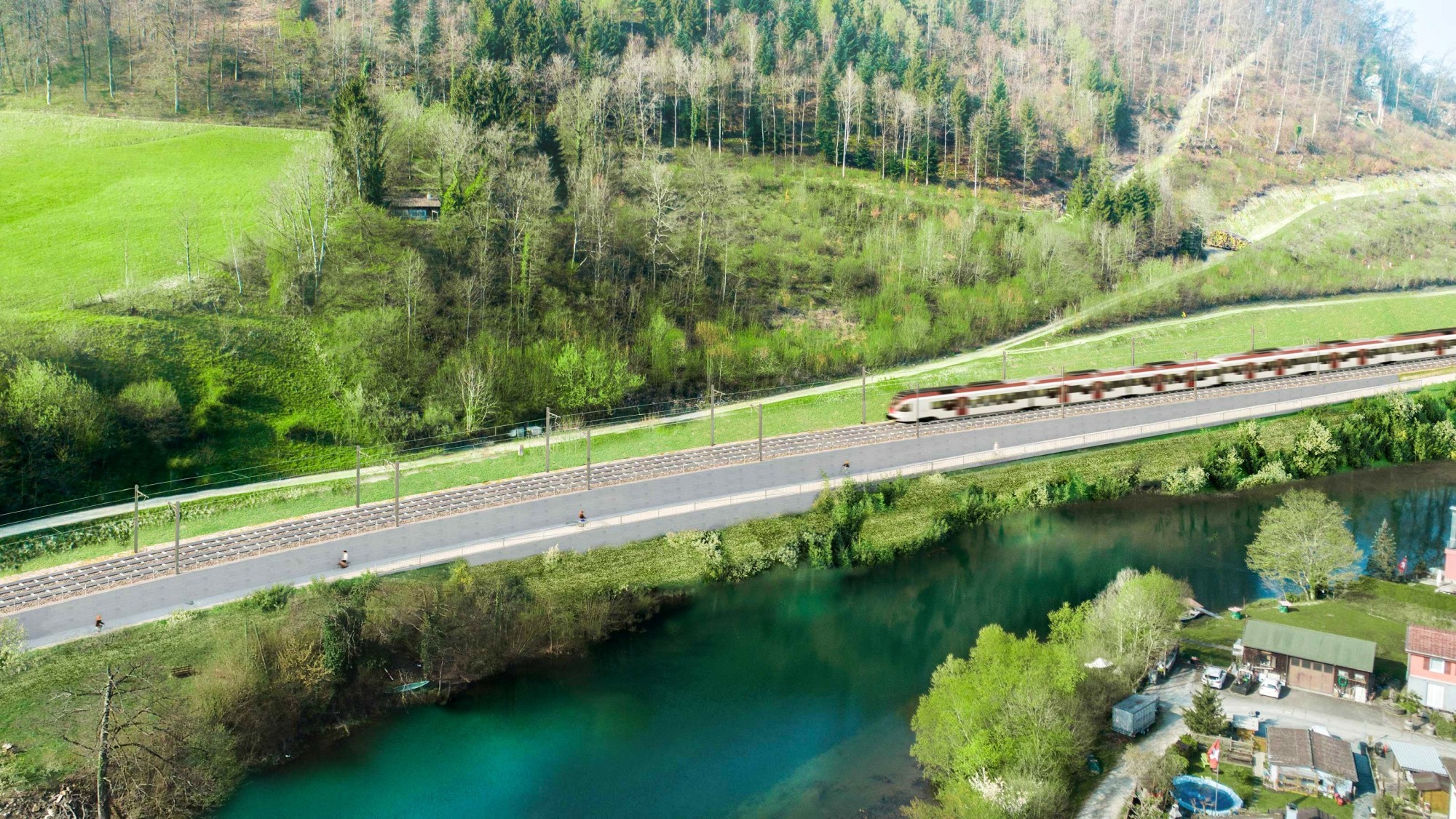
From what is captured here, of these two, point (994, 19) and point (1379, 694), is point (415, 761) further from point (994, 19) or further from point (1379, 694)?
point (994, 19)

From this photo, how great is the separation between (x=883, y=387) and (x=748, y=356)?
770 centimetres

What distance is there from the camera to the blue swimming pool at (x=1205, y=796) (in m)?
23.8

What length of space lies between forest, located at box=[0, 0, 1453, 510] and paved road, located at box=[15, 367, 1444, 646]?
10539 millimetres

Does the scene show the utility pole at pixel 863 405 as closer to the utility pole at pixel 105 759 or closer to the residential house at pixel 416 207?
the residential house at pixel 416 207

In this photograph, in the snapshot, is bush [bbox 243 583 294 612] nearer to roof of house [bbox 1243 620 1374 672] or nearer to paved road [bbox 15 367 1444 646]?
paved road [bbox 15 367 1444 646]

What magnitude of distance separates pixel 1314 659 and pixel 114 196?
59.8m

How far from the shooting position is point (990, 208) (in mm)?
76938

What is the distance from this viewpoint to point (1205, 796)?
2422 cm

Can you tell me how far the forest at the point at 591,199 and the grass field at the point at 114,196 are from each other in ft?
6.26

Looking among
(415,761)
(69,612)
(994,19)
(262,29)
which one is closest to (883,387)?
(415,761)

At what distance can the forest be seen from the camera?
153 ft

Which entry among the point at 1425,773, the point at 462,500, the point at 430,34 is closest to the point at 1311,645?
the point at 1425,773

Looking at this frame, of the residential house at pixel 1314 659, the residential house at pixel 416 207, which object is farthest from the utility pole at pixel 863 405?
the residential house at pixel 416 207

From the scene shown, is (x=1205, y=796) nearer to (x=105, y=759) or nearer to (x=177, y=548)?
(x=105, y=759)
